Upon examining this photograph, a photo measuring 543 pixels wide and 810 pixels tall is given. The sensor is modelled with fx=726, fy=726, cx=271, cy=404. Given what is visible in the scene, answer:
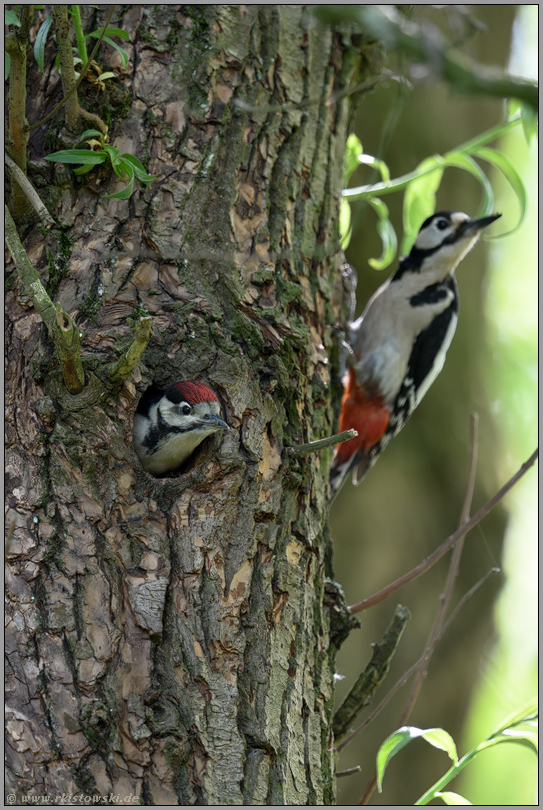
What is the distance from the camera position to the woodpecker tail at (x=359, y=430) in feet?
13.9

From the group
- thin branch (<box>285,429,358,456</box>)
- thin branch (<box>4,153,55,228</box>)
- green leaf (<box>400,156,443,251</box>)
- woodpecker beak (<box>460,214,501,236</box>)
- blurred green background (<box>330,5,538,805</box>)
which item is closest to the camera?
thin branch (<box>285,429,358,456</box>)

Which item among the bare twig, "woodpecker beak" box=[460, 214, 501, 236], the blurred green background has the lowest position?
the blurred green background

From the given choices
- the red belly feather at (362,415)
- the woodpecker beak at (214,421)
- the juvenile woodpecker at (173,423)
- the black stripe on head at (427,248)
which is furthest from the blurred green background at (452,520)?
the woodpecker beak at (214,421)

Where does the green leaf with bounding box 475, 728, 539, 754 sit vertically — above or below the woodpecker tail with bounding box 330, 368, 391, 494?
below

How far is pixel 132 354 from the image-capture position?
6.13 feet

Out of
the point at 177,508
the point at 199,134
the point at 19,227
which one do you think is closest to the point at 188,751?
the point at 177,508

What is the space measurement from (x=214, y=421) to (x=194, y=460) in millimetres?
473

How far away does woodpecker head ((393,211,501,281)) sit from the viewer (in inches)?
164

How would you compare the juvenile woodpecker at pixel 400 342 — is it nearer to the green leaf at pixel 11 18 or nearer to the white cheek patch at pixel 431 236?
the white cheek patch at pixel 431 236

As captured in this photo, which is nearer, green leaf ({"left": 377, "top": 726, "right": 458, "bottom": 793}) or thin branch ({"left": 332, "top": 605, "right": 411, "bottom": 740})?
green leaf ({"left": 377, "top": 726, "right": 458, "bottom": 793})

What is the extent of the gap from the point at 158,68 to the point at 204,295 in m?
0.80

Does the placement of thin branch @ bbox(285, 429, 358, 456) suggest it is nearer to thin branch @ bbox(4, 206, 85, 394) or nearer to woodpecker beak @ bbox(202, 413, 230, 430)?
woodpecker beak @ bbox(202, 413, 230, 430)

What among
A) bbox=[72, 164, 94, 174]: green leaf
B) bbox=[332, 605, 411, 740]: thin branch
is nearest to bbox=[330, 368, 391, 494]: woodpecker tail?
bbox=[332, 605, 411, 740]: thin branch

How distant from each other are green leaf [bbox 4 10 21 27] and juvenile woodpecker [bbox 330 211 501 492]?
8.76 ft
